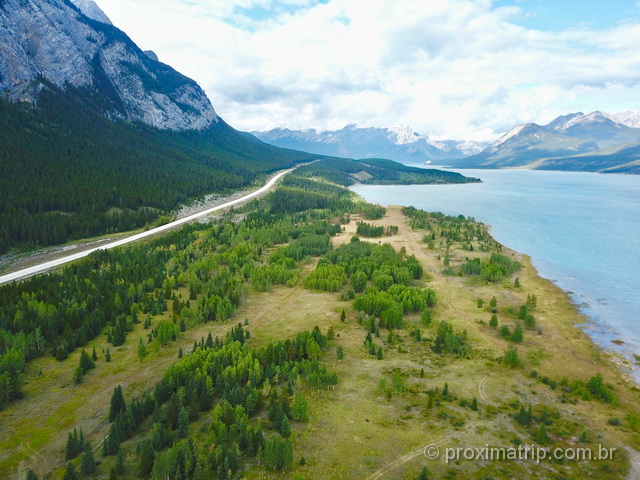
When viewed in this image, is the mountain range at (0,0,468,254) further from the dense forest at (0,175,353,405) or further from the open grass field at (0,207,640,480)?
the open grass field at (0,207,640,480)

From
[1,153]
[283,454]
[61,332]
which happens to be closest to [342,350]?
[283,454]

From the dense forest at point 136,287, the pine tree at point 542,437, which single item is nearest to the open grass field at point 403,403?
the pine tree at point 542,437

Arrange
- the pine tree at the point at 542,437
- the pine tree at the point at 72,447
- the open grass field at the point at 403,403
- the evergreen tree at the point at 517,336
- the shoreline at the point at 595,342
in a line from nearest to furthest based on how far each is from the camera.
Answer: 1. the open grass field at the point at 403,403
2. the pine tree at the point at 72,447
3. the pine tree at the point at 542,437
4. the shoreline at the point at 595,342
5. the evergreen tree at the point at 517,336

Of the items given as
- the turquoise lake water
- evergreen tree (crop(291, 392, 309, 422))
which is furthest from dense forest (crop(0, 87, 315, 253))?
the turquoise lake water

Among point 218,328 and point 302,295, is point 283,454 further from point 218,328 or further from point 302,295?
point 302,295

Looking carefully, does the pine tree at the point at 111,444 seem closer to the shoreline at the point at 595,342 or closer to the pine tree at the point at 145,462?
the pine tree at the point at 145,462

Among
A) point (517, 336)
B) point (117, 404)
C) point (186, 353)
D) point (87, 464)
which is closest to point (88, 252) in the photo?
point (186, 353)

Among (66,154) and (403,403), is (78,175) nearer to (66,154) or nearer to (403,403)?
(66,154)
